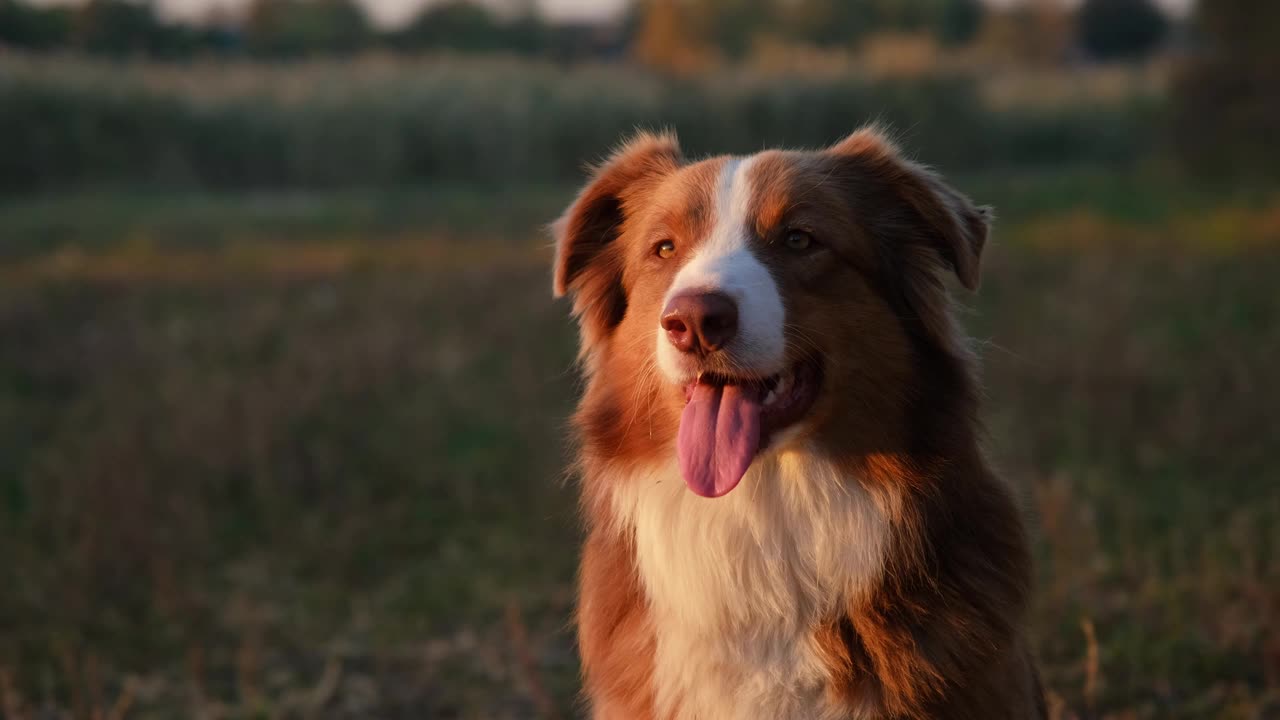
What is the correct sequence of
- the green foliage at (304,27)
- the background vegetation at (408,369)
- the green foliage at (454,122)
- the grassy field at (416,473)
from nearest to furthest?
the grassy field at (416,473) < the background vegetation at (408,369) < the green foliage at (454,122) < the green foliage at (304,27)

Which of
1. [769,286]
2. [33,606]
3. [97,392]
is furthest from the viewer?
[97,392]

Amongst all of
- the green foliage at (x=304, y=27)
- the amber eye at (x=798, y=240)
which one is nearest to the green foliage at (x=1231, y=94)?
the green foliage at (x=304, y=27)

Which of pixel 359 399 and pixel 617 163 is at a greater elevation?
pixel 617 163

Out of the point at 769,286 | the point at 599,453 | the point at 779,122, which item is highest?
the point at 769,286

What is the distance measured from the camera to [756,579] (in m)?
3.69

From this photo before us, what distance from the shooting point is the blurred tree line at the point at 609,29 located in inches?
752

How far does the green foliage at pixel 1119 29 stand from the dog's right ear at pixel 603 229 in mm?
38251

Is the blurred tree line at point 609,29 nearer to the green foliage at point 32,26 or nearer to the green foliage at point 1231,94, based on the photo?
the green foliage at point 32,26

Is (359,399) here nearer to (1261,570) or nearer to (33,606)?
(33,606)

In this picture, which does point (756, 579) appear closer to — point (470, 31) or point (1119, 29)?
point (470, 31)

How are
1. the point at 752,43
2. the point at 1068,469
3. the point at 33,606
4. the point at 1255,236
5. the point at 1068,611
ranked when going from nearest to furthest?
the point at 1068,611 → the point at 33,606 → the point at 1068,469 → the point at 1255,236 → the point at 752,43

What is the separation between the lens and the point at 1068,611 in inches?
251

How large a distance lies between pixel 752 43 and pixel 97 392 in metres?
30.0

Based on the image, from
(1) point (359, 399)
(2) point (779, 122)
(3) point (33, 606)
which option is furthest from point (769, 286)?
(2) point (779, 122)
